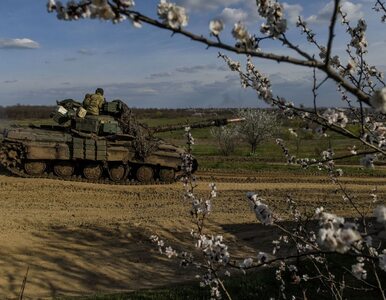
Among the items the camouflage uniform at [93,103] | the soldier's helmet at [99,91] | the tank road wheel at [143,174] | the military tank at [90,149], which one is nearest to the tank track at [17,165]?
the military tank at [90,149]

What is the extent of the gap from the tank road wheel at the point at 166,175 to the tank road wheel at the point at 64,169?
287 centimetres

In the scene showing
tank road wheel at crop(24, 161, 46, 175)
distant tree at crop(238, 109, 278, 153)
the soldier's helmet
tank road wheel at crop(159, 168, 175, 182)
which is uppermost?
the soldier's helmet

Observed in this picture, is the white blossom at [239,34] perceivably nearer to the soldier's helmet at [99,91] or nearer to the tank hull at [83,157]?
the tank hull at [83,157]

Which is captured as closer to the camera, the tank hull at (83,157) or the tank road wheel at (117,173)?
the tank hull at (83,157)

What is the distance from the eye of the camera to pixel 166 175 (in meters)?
18.4

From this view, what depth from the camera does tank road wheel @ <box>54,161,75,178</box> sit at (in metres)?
17.6

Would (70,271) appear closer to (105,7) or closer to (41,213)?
(41,213)

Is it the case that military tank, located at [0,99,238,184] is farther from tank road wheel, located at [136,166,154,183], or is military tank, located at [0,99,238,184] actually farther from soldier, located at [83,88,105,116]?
soldier, located at [83,88,105,116]

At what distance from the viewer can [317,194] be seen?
55.1 ft

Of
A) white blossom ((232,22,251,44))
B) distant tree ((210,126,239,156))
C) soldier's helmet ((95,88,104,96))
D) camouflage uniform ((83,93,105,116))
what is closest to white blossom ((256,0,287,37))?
white blossom ((232,22,251,44))

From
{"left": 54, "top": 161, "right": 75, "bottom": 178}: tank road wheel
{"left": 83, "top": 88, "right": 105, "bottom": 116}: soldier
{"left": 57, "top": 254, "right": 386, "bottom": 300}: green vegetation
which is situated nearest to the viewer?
{"left": 57, "top": 254, "right": 386, "bottom": 300}: green vegetation

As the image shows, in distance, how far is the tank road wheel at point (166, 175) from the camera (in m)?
18.4

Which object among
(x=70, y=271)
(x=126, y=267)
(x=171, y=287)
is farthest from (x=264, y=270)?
(x=70, y=271)

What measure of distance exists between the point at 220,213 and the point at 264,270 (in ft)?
Result: 17.1
